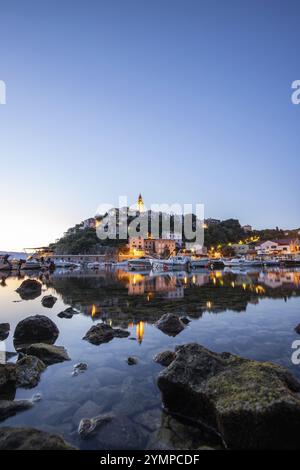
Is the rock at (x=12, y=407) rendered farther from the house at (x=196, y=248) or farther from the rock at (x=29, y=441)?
the house at (x=196, y=248)

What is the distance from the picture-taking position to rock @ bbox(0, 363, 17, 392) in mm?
8164

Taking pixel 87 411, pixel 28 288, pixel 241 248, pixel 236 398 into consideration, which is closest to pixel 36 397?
pixel 87 411

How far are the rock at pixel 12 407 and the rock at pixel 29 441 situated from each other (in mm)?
2086

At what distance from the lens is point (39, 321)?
→ 46.0ft

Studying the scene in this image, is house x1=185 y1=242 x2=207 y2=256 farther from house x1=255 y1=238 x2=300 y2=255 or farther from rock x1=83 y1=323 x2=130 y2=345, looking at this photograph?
rock x1=83 y1=323 x2=130 y2=345

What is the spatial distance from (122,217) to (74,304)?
13556cm

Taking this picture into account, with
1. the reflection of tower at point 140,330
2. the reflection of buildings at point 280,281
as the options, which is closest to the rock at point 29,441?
the reflection of tower at point 140,330

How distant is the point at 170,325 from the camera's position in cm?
1466

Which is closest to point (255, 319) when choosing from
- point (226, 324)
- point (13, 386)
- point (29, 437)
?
point (226, 324)

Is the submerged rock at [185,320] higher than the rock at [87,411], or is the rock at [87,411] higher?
the rock at [87,411]

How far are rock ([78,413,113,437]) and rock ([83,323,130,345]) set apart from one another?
6.22 metres

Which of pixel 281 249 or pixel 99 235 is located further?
pixel 99 235

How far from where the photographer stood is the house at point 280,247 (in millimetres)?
137625
